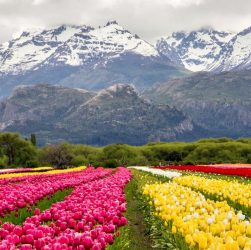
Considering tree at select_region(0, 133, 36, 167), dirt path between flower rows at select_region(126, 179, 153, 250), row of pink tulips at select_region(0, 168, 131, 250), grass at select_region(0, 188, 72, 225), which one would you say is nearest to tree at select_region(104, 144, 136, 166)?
tree at select_region(0, 133, 36, 167)

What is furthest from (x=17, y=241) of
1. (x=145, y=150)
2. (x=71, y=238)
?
(x=145, y=150)

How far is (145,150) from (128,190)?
14094 centimetres

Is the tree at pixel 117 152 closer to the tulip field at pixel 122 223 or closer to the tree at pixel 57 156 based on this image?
the tree at pixel 57 156

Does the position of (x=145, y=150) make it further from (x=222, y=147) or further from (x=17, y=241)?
(x=17, y=241)

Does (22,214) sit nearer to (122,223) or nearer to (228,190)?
(122,223)

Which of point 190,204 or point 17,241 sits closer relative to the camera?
point 17,241

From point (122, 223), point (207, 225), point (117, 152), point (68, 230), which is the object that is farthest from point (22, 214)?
point (117, 152)

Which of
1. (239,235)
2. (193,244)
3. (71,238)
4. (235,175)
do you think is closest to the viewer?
(71,238)

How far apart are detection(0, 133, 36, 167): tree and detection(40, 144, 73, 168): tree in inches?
187

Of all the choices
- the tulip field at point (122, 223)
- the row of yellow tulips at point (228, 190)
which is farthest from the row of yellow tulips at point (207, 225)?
the row of yellow tulips at point (228, 190)

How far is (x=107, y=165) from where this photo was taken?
89625mm

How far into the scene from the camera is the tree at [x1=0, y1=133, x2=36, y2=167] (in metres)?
146

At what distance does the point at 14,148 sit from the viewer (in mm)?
149500

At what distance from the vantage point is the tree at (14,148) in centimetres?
14562
